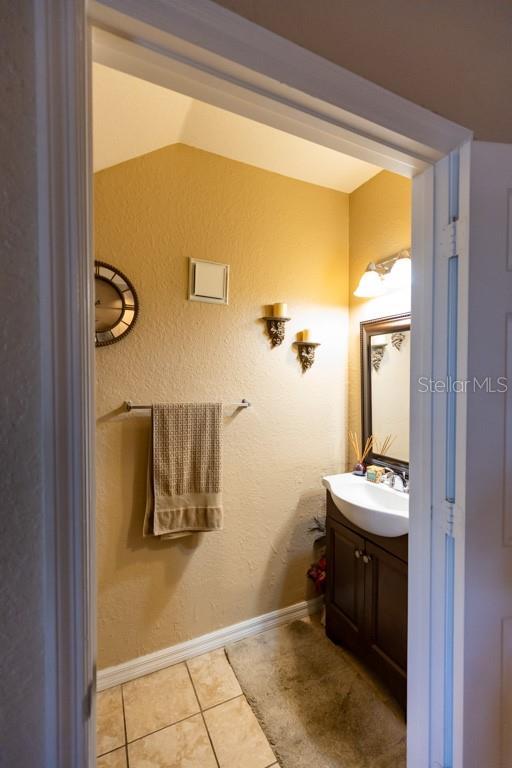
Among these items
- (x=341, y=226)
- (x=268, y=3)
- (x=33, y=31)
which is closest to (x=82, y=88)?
(x=33, y=31)

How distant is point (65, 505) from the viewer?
1.47 feet

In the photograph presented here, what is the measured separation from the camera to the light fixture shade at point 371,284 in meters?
1.81

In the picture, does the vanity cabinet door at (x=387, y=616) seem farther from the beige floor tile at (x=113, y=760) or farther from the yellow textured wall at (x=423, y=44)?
the yellow textured wall at (x=423, y=44)

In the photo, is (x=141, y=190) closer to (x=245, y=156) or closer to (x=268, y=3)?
(x=245, y=156)

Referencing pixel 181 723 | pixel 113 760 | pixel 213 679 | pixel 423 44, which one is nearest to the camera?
pixel 423 44

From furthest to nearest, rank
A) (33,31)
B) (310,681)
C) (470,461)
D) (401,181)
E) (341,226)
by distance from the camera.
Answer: (341,226) → (401,181) → (310,681) → (470,461) → (33,31)

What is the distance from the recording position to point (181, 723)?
1380mm

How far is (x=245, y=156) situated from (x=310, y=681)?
273 cm

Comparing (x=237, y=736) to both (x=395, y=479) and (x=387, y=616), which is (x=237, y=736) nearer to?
(x=387, y=616)

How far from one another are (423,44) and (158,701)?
102 inches

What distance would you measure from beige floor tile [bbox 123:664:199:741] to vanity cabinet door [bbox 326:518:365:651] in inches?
31.0

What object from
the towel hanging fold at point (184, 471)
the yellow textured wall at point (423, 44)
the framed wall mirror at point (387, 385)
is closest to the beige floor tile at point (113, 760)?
the towel hanging fold at point (184, 471)

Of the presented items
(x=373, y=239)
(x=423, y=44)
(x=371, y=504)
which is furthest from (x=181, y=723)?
(x=373, y=239)

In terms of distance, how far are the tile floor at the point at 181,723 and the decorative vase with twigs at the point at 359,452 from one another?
1261 mm
